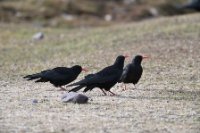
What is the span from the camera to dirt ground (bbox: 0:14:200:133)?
13.7m

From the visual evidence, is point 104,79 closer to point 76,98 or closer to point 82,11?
point 76,98

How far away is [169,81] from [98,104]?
185 inches

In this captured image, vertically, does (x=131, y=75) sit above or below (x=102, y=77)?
above

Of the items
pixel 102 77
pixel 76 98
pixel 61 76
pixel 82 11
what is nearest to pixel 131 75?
pixel 102 77

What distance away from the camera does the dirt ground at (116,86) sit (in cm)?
1369

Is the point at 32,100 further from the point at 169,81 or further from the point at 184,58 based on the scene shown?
the point at 184,58

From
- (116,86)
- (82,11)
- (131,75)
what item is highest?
(82,11)

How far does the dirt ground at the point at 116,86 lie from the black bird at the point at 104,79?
30cm

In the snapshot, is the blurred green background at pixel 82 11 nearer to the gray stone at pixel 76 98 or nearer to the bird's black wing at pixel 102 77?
the bird's black wing at pixel 102 77

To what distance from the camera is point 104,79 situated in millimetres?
17109

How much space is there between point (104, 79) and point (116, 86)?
2.62 meters

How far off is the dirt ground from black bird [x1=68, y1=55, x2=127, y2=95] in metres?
0.30

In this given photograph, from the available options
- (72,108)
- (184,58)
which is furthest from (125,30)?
(72,108)

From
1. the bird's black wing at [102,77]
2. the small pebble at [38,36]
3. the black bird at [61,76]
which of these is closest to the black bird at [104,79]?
the bird's black wing at [102,77]
